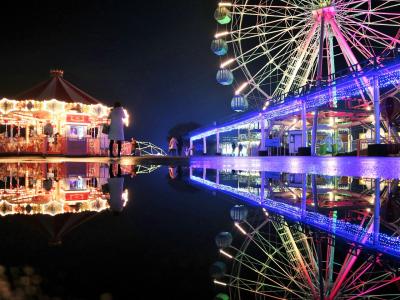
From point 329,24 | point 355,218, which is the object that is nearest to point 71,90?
point 329,24

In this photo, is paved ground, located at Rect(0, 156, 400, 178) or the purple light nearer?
the purple light

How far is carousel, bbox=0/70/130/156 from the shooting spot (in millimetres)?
20891

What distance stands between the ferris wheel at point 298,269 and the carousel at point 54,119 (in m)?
20.0

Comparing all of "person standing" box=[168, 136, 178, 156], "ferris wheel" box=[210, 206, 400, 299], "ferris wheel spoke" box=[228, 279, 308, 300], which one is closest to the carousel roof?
"person standing" box=[168, 136, 178, 156]

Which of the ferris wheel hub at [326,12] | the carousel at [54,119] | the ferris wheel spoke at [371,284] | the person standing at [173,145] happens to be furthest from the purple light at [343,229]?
the person standing at [173,145]

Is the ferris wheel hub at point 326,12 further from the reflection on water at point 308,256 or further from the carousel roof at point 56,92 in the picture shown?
the reflection on water at point 308,256

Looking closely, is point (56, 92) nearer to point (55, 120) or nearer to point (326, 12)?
point (55, 120)

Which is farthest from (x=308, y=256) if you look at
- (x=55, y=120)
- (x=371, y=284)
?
(x=55, y=120)

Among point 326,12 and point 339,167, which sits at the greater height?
point 326,12

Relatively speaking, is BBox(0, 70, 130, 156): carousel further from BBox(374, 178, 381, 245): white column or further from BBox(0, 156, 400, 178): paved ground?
BBox(374, 178, 381, 245): white column

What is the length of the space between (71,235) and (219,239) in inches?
20.4

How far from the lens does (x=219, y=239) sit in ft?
4.65

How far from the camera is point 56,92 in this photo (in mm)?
22625

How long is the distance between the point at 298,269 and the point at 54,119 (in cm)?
2357
